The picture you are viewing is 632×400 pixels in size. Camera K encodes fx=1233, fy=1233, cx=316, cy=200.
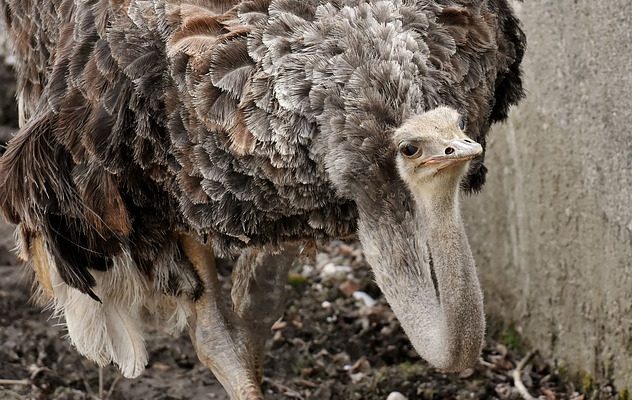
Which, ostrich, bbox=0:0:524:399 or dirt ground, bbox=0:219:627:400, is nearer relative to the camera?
ostrich, bbox=0:0:524:399

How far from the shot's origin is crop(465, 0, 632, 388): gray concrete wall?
16.8ft

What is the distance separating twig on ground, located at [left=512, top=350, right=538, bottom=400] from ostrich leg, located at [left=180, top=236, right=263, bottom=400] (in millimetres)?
1336

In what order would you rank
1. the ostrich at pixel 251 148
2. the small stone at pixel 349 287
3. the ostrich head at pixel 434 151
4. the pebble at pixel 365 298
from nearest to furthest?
1. the ostrich head at pixel 434 151
2. the ostrich at pixel 251 148
3. the pebble at pixel 365 298
4. the small stone at pixel 349 287

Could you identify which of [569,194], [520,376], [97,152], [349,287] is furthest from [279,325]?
[97,152]

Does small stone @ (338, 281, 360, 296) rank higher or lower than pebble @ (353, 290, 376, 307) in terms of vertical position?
lower

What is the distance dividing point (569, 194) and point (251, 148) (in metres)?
2.05

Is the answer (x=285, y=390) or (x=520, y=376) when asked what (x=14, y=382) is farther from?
(x=520, y=376)

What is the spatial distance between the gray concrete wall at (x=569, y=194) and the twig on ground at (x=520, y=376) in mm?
77

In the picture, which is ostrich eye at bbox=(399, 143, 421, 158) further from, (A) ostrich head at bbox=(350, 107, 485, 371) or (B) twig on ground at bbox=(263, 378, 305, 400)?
(B) twig on ground at bbox=(263, 378, 305, 400)

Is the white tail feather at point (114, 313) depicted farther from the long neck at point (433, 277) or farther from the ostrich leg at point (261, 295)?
the long neck at point (433, 277)

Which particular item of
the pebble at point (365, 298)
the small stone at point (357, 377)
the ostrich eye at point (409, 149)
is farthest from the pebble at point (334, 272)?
the ostrich eye at point (409, 149)

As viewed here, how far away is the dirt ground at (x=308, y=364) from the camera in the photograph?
5.95 meters

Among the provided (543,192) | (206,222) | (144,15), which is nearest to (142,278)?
(206,222)

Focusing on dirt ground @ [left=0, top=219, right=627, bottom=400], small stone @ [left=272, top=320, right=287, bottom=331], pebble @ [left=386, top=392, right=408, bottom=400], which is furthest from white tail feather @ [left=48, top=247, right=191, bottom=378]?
small stone @ [left=272, top=320, right=287, bottom=331]
